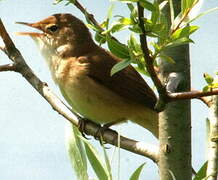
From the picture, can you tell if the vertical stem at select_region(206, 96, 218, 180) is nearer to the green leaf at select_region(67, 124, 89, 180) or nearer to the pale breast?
the green leaf at select_region(67, 124, 89, 180)

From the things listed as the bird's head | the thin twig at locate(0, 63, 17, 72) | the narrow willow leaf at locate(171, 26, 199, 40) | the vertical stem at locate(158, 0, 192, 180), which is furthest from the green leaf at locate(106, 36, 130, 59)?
the bird's head

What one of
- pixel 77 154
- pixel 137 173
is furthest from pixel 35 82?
pixel 137 173

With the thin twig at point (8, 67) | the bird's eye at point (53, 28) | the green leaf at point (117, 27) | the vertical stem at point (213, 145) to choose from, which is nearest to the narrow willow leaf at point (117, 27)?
the green leaf at point (117, 27)

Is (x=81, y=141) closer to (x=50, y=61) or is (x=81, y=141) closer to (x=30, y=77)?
(x=30, y=77)

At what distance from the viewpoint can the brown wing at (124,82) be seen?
151 inches

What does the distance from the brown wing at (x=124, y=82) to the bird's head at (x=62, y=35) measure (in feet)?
1.30

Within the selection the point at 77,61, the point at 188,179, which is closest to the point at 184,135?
the point at 188,179

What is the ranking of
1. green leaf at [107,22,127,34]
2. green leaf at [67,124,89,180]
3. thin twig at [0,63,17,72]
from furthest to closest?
1. thin twig at [0,63,17,72]
2. green leaf at [67,124,89,180]
3. green leaf at [107,22,127,34]

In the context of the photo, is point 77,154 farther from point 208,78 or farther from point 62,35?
point 62,35

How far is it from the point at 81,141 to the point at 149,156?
0.32 meters

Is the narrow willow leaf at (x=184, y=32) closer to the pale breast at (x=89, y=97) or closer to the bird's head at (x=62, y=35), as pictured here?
the pale breast at (x=89, y=97)

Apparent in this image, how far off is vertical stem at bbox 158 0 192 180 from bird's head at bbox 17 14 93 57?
2576mm

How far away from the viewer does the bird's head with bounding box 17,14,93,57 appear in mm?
4352

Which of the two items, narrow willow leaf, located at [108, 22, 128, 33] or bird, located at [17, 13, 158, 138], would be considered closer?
narrow willow leaf, located at [108, 22, 128, 33]
